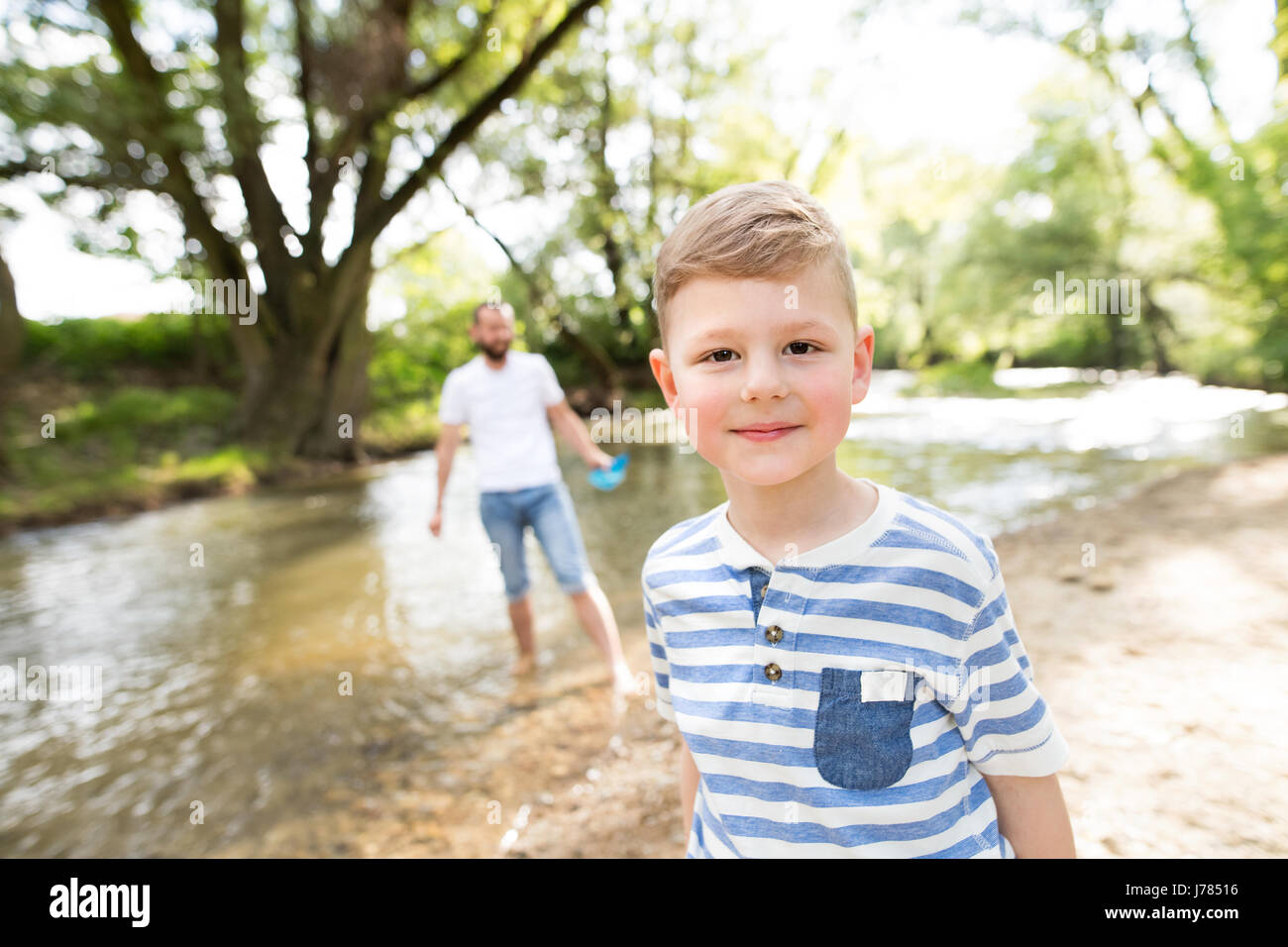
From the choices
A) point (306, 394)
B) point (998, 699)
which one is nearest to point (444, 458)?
point (998, 699)

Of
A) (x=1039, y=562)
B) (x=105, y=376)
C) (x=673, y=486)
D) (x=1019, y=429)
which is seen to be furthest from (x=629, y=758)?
(x=105, y=376)

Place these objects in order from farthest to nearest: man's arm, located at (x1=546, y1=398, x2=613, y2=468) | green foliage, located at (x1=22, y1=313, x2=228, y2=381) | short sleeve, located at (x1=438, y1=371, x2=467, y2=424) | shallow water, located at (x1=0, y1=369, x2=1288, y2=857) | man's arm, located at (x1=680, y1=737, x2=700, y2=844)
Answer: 1. green foliage, located at (x1=22, y1=313, x2=228, y2=381)
2. man's arm, located at (x1=546, y1=398, x2=613, y2=468)
3. short sleeve, located at (x1=438, y1=371, x2=467, y2=424)
4. shallow water, located at (x1=0, y1=369, x2=1288, y2=857)
5. man's arm, located at (x1=680, y1=737, x2=700, y2=844)

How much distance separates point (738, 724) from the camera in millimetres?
1174

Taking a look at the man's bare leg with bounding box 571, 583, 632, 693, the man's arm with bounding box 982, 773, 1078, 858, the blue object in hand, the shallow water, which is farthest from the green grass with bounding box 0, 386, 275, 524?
the man's arm with bounding box 982, 773, 1078, 858

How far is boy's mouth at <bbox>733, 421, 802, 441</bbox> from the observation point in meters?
1.12

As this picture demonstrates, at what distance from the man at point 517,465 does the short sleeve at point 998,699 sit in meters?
3.37

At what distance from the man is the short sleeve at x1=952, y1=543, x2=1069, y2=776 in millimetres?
3367

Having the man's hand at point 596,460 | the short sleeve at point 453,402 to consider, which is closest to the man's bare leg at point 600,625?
the man's hand at point 596,460

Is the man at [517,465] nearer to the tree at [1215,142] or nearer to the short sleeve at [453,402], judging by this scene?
the short sleeve at [453,402]

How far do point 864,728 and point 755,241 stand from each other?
0.73 meters

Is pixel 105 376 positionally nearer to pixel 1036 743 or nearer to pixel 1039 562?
pixel 1039 562

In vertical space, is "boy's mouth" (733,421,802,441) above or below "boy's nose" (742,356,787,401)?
below

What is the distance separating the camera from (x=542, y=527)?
452 centimetres

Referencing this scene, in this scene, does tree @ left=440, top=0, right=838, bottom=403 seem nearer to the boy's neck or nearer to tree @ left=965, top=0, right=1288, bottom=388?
tree @ left=965, top=0, right=1288, bottom=388
